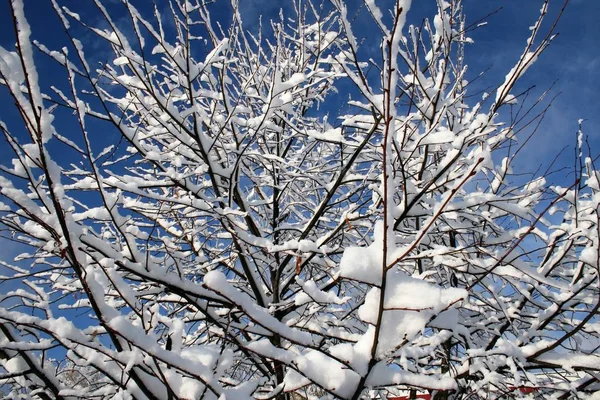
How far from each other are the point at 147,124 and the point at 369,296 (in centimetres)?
315

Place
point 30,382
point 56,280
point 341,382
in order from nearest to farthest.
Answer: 1. point 341,382
2. point 30,382
3. point 56,280

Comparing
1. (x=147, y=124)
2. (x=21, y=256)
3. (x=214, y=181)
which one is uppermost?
(x=147, y=124)

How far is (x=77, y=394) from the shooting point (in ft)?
4.71

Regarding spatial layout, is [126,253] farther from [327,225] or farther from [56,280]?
[327,225]

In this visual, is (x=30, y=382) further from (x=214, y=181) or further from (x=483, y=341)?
(x=483, y=341)

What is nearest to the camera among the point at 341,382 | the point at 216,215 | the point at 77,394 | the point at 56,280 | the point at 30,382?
the point at 341,382

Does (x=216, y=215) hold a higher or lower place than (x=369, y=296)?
higher

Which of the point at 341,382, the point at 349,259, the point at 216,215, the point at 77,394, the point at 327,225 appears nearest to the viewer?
the point at 349,259

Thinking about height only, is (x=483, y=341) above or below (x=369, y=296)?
above

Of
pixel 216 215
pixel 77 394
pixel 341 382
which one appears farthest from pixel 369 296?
pixel 216 215

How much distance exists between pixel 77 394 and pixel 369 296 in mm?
1207

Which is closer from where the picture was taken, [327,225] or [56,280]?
[56,280]

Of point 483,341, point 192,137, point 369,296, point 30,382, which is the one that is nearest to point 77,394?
point 30,382

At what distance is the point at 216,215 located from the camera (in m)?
2.59
